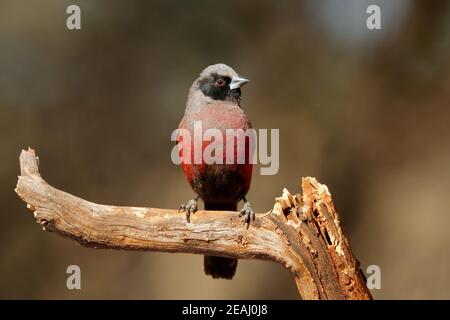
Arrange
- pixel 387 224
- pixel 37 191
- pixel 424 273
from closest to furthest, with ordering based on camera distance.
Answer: pixel 37 191 < pixel 424 273 < pixel 387 224

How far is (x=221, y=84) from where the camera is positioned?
6016mm

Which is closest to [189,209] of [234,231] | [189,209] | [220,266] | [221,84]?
[189,209]

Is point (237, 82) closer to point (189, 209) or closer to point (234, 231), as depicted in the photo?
point (189, 209)

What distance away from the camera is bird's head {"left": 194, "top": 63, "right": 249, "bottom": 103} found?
19.6 ft

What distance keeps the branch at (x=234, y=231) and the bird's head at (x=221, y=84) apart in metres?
1.40

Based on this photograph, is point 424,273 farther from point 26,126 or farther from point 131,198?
point 26,126

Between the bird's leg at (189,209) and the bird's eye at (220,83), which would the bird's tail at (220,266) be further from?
the bird's eye at (220,83)

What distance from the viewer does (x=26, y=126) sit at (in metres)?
10.8

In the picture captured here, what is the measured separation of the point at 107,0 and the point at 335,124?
4.61m

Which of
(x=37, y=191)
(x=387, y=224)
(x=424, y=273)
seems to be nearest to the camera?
(x=37, y=191)

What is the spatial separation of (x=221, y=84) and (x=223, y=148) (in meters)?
0.81

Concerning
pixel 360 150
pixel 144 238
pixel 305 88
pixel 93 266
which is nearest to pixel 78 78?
pixel 93 266

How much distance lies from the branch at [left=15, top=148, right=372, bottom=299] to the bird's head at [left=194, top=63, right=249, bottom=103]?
1.40 m

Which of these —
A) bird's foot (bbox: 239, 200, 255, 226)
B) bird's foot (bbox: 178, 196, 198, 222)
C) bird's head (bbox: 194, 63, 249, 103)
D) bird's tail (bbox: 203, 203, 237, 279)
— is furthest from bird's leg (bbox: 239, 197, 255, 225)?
bird's head (bbox: 194, 63, 249, 103)
